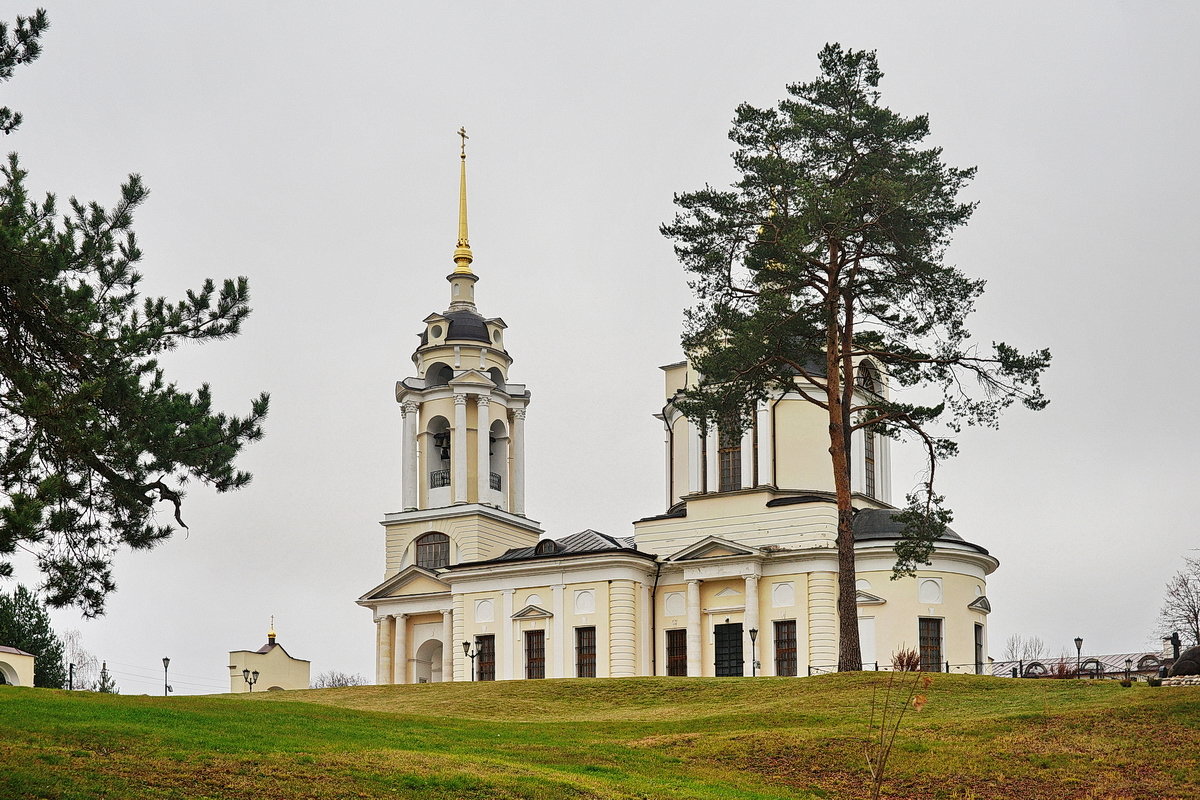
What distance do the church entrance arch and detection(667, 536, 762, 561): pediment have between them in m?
11.0

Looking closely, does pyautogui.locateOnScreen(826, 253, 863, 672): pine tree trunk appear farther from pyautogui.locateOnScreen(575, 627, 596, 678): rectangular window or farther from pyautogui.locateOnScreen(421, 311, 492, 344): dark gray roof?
pyautogui.locateOnScreen(421, 311, 492, 344): dark gray roof

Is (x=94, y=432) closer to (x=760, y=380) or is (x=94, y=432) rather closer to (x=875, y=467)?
(x=760, y=380)

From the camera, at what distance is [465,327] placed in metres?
54.6

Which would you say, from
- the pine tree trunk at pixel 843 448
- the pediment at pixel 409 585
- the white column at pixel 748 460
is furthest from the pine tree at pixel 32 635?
the pine tree trunk at pixel 843 448

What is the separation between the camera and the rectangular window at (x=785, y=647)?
42156 millimetres

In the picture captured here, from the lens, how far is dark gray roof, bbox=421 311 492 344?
54406 millimetres

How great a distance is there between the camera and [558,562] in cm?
4481

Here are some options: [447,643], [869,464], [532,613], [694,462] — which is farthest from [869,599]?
[447,643]

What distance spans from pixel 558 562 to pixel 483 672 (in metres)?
4.39

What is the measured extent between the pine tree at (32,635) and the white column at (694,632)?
23.7 meters

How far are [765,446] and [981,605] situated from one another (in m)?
7.76

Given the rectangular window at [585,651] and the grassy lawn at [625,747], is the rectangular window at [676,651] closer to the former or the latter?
the rectangular window at [585,651]

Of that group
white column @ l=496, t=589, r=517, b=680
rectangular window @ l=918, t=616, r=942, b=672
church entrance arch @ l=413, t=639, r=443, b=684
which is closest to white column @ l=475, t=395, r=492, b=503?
church entrance arch @ l=413, t=639, r=443, b=684

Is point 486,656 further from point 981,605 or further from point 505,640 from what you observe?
point 981,605
